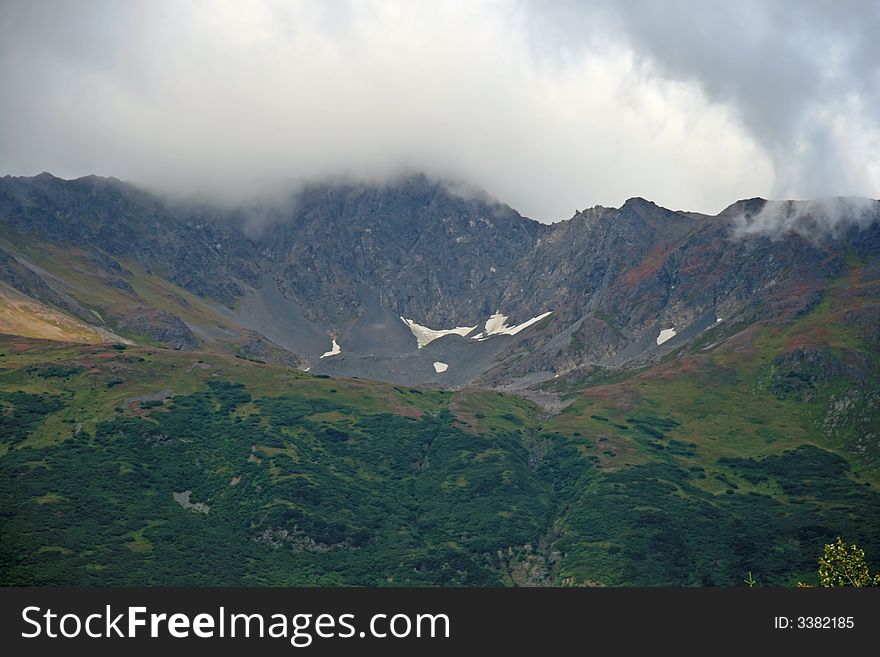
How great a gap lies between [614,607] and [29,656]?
1615 inches

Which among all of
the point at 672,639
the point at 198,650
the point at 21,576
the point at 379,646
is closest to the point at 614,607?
the point at 672,639

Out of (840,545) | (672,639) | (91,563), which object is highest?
(91,563)

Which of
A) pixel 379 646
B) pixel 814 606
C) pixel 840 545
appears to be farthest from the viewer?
pixel 840 545

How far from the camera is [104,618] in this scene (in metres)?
64.6

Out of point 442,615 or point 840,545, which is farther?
point 840,545

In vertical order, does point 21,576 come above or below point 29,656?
above

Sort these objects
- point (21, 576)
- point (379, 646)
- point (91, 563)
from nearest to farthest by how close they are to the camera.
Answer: point (379, 646) < point (21, 576) < point (91, 563)

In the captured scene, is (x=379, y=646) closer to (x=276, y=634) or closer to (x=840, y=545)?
(x=276, y=634)

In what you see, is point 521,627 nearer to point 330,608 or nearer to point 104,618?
point 330,608

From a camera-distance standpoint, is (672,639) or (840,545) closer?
(672,639)

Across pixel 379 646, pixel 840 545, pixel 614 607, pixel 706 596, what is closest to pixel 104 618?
pixel 379 646

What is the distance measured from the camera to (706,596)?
216 ft

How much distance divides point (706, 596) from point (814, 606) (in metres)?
7.70

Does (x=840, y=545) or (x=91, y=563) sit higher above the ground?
(x=91, y=563)
